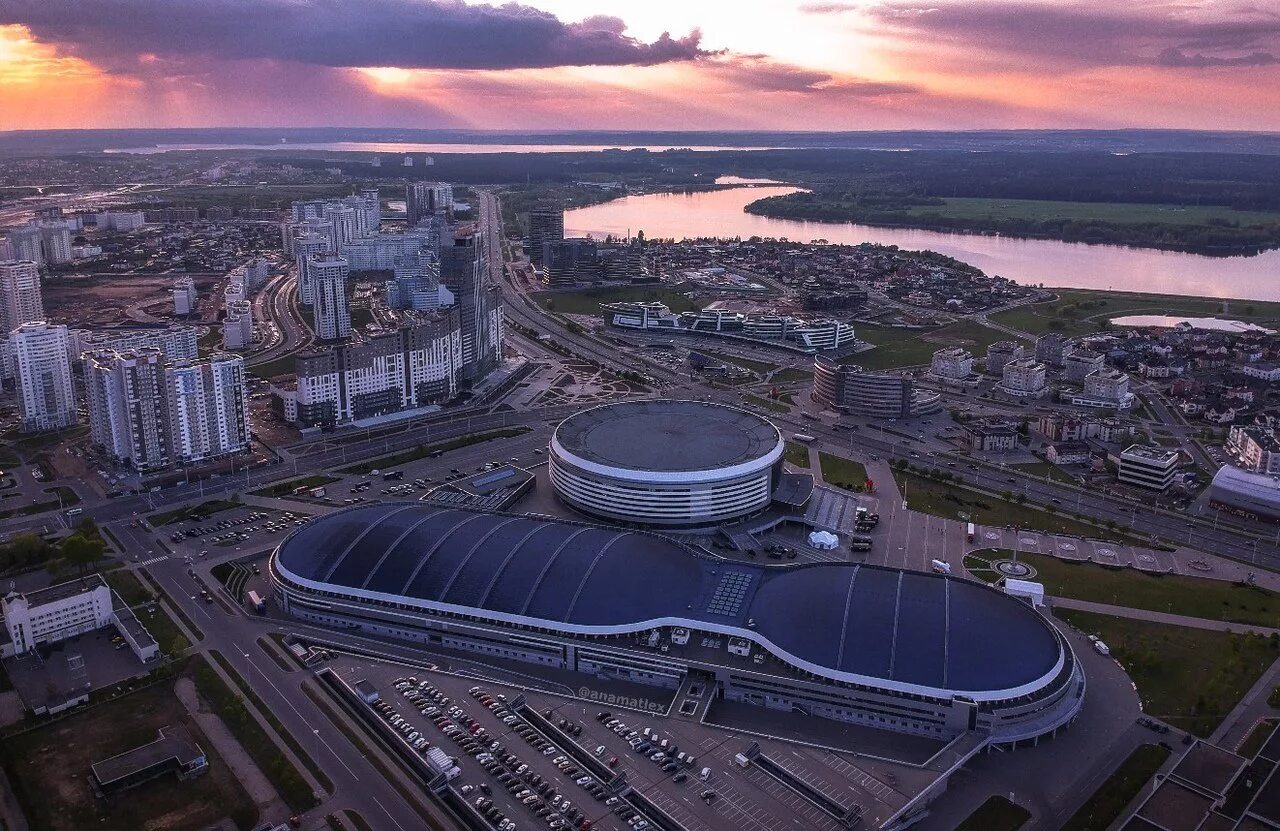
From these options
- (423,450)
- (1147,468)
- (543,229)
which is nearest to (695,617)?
(423,450)

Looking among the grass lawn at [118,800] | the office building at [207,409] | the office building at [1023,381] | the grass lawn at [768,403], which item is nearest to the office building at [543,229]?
the grass lawn at [768,403]

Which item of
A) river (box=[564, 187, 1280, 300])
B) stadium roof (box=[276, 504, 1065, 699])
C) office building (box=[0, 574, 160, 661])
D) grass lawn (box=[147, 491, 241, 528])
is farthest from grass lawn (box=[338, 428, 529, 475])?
river (box=[564, 187, 1280, 300])

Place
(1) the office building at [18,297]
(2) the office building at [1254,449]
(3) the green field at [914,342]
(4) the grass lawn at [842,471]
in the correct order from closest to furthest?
(2) the office building at [1254,449] < (4) the grass lawn at [842,471] < (1) the office building at [18,297] < (3) the green field at [914,342]

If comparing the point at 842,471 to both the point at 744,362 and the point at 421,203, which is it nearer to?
the point at 744,362

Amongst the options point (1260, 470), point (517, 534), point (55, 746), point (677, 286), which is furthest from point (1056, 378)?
point (55, 746)

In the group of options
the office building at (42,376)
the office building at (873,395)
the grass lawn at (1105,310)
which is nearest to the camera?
the office building at (42,376)

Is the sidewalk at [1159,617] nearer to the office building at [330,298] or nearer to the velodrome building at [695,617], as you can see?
the velodrome building at [695,617]

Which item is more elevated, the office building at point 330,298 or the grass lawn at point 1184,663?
the office building at point 330,298
